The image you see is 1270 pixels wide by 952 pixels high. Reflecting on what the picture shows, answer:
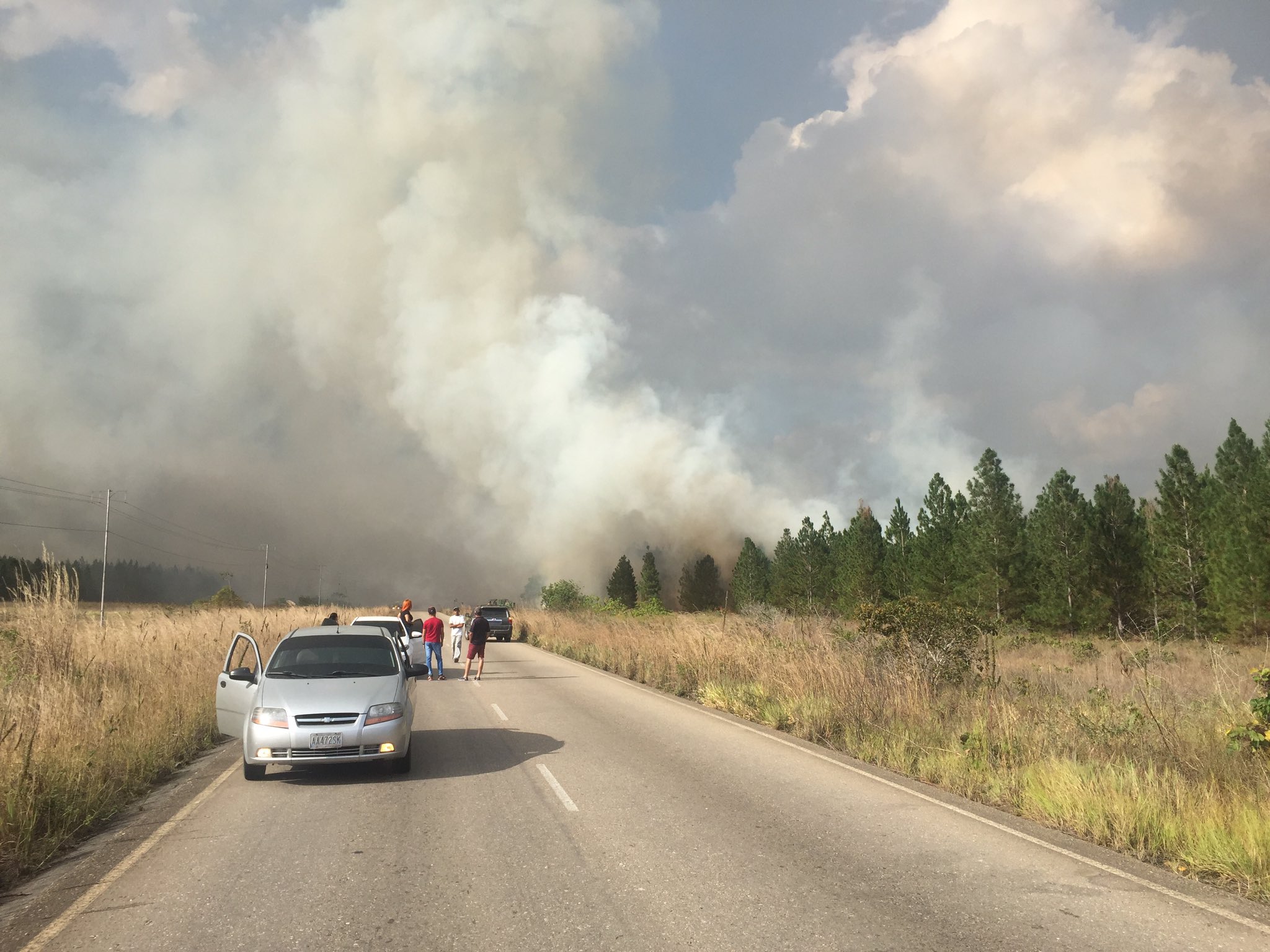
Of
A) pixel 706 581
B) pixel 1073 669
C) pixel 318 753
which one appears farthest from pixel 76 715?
pixel 706 581

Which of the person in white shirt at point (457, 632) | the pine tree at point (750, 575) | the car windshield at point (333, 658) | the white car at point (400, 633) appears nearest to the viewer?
the car windshield at point (333, 658)

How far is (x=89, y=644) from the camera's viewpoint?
14008 mm

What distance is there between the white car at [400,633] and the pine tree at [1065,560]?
139ft

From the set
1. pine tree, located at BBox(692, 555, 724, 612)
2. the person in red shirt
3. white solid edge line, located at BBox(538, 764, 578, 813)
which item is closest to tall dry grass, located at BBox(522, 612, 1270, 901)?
white solid edge line, located at BBox(538, 764, 578, 813)

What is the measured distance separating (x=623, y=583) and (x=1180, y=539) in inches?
3733

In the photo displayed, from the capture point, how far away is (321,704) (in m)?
8.56

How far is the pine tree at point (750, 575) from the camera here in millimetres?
104106

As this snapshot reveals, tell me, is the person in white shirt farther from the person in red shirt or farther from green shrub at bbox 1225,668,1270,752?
green shrub at bbox 1225,668,1270,752

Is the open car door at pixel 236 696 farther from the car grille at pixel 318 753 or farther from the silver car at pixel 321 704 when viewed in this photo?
the car grille at pixel 318 753

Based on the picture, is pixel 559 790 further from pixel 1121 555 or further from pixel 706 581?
pixel 706 581

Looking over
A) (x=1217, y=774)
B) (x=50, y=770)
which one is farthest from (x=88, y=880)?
(x=1217, y=774)

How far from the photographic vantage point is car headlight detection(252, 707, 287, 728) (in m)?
8.42

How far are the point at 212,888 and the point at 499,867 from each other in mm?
→ 1799

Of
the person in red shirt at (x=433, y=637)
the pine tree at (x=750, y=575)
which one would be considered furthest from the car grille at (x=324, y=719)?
the pine tree at (x=750, y=575)
